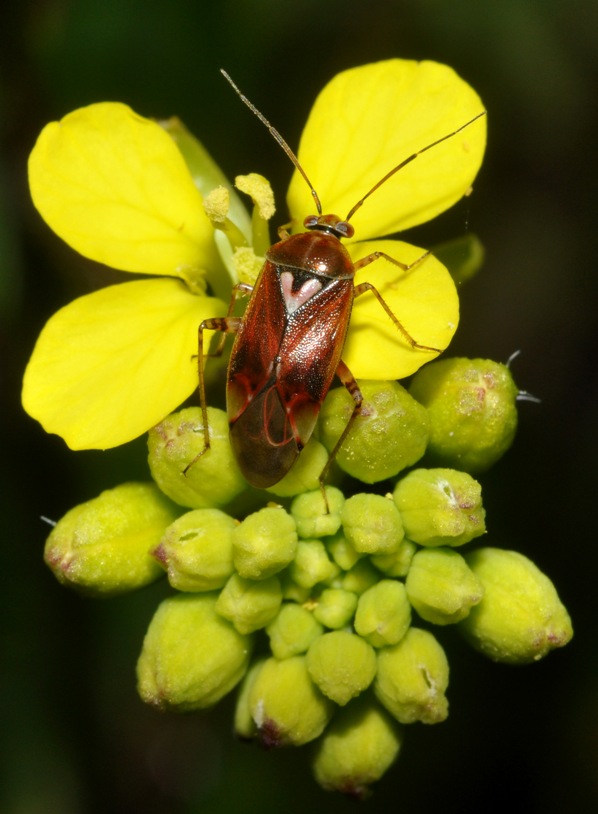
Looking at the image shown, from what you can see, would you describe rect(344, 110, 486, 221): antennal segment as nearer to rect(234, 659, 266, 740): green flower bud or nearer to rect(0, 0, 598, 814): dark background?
rect(0, 0, 598, 814): dark background

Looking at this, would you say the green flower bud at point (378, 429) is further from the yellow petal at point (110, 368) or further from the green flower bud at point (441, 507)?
the yellow petal at point (110, 368)

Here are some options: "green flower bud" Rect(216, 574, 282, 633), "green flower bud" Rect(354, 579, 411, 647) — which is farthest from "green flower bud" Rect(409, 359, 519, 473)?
"green flower bud" Rect(216, 574, 282, 633)

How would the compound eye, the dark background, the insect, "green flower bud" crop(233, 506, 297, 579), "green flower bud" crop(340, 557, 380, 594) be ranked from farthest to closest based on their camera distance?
the dark background, the compound eye, "green flower bud" crop(340, 557, 380, 594), the insect, "green flower bud" crop(233, 506, 297, 579)

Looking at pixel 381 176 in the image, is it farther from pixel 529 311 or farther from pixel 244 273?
pixel 529 311

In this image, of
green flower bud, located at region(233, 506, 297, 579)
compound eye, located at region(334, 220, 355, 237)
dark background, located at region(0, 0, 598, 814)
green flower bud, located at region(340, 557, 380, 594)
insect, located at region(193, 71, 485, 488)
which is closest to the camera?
green flower bud, located at region(233, 506, 297, 579)

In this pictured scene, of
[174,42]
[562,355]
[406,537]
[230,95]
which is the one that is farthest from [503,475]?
Answer: [174,42]
